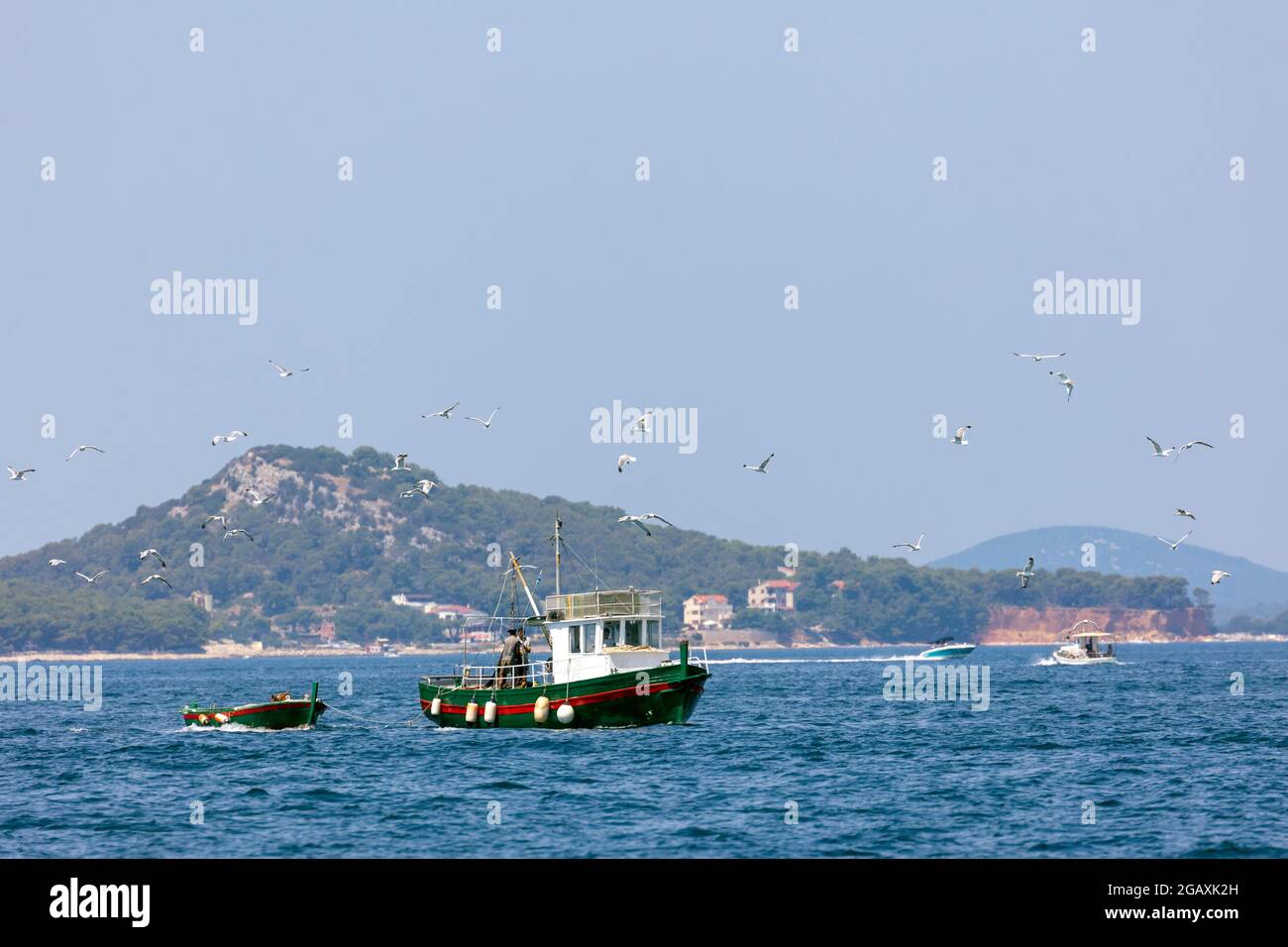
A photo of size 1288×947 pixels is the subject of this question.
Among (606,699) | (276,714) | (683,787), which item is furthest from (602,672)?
(276,714)

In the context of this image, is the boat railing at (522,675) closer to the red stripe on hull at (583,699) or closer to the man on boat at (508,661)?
the man on boat at (508,661)

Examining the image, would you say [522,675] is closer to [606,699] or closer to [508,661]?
[508,661]

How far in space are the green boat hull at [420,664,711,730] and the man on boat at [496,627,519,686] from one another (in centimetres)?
70

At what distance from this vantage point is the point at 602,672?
62.7 meters

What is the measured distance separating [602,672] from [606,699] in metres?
1.09

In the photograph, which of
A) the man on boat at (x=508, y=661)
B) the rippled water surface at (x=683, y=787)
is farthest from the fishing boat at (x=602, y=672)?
the rippled water surface at (x=683, y=787)

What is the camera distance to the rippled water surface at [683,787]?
37.4 m

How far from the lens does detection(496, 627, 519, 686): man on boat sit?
214 feet

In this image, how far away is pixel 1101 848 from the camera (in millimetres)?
35219

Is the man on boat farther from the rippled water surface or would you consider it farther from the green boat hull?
the rippled water surface
